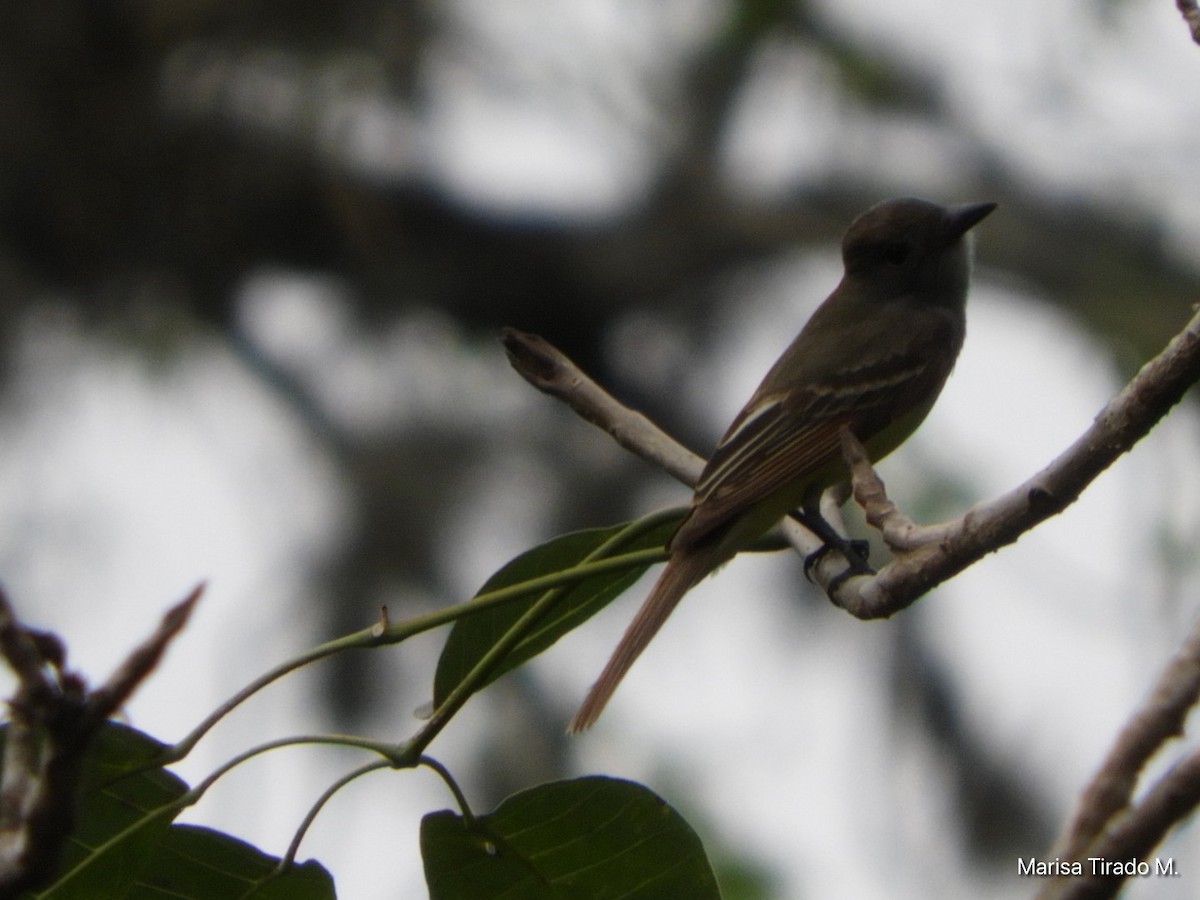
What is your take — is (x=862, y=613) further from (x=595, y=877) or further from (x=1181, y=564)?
(x=1181, y=564)

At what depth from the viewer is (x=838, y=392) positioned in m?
4.57

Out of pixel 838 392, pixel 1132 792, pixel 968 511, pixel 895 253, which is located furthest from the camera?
pixel 895 253

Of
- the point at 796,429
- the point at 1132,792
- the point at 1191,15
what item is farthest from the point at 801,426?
the point at 1132,792

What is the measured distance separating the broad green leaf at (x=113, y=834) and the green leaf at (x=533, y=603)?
43cm

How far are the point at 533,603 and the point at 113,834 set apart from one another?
71 centimetres

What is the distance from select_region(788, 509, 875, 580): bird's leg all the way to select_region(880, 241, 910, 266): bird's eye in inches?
46.4

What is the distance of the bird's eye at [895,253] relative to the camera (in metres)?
5.05

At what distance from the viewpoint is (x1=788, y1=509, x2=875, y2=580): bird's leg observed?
319 centimetres

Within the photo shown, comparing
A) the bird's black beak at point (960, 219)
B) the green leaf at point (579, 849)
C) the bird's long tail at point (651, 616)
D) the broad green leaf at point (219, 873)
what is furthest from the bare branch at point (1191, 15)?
the bird's black beak at point (960, 219)

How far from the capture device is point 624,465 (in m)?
9.15

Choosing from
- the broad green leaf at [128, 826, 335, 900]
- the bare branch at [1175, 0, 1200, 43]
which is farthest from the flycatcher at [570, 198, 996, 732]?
the bare branch at [1175, 0, 1200, 43]

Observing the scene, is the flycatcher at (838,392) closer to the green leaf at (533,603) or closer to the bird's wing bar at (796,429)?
the bird's wing bar at (796,429)

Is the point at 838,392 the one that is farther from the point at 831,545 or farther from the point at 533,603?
the point at 533,603

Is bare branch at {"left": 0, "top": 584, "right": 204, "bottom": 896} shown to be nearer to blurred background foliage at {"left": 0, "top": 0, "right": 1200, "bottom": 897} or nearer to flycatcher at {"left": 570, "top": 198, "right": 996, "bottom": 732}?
flycatcher at {"left": 570, "top": 198, "right": 996, "bottom": 732}
